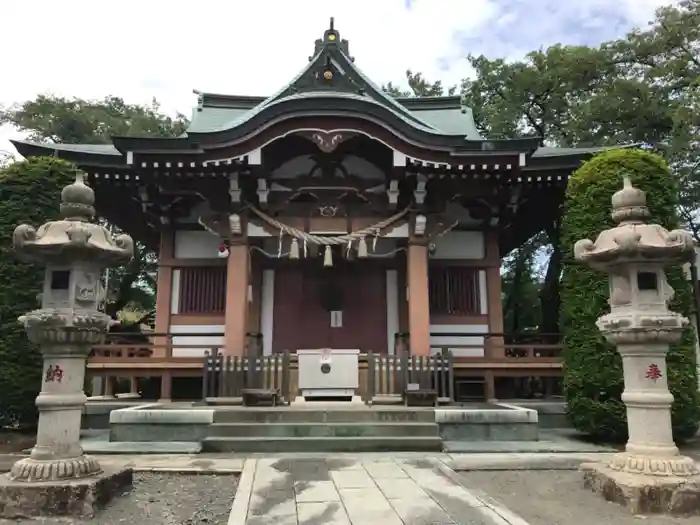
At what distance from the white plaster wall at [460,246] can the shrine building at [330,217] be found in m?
0.03

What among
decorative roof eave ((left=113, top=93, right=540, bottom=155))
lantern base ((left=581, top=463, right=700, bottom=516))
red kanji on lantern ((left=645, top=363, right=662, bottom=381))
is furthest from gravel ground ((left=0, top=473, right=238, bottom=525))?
decorative roof eave ((left=113, top=93, right=540, bottom=155))

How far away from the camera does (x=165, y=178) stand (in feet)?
33.5

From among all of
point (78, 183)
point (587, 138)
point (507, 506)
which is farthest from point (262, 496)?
point (587, 138)

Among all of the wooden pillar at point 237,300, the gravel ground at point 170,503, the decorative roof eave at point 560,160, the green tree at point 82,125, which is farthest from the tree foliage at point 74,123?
the gravel ground at point 170,503

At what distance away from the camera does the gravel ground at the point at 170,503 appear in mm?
4207

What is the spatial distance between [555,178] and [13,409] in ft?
33.9

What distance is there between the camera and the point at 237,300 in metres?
10.0

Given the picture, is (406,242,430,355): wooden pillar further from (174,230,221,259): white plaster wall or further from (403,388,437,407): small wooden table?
(174,230,221,259): white plaster wall

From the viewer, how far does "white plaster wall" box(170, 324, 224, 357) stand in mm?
11383

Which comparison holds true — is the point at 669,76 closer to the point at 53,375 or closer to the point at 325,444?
the point at 325,444

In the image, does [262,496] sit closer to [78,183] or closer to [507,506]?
[507,506]

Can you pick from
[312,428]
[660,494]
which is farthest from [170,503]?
[660,494]

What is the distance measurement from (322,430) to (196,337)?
5027 millimetres

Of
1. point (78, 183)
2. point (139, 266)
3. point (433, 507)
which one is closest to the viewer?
point (433, 507)
